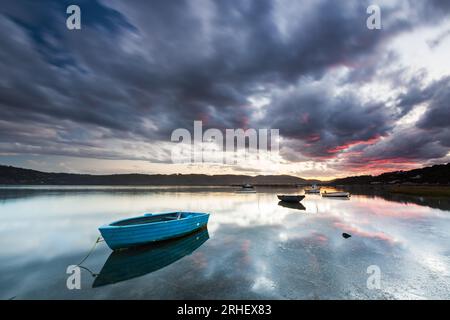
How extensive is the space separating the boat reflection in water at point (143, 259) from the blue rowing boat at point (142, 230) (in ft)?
1.85

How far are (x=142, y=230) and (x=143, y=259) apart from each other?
2.33 m

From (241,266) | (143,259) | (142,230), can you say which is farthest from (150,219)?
(241,266)

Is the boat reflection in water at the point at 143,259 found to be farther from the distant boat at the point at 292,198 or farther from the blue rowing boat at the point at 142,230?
the distant boat at the point at 292,198

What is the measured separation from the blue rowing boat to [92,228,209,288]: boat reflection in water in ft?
1.85

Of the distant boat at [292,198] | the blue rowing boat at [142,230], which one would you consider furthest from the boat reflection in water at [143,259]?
the distant boat at [292,198]

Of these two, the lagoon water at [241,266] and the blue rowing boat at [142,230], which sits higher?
the blue rowing boat at [142,230]

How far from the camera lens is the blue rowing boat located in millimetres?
13852

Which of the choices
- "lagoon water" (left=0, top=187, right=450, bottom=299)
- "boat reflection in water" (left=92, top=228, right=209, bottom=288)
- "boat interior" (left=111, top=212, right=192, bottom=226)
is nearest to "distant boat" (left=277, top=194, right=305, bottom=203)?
"lagoon water" (left=0, top=187, right=450, bottom=299)

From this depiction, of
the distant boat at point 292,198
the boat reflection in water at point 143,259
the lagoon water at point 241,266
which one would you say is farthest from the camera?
the distant boat at point 292,198

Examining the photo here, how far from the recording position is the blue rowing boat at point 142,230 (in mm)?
13852

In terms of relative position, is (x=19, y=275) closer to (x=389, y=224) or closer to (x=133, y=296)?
(x=133, y=296)

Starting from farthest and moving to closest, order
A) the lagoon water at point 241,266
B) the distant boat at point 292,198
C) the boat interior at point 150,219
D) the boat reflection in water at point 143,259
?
the distant boat at point 292,198, the boat interior at point 150,219, the boat reflection in water at point 143,259, the lagoon water at point 241,266

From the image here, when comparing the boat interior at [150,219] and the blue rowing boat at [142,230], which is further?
the boat interior at [150,219]
